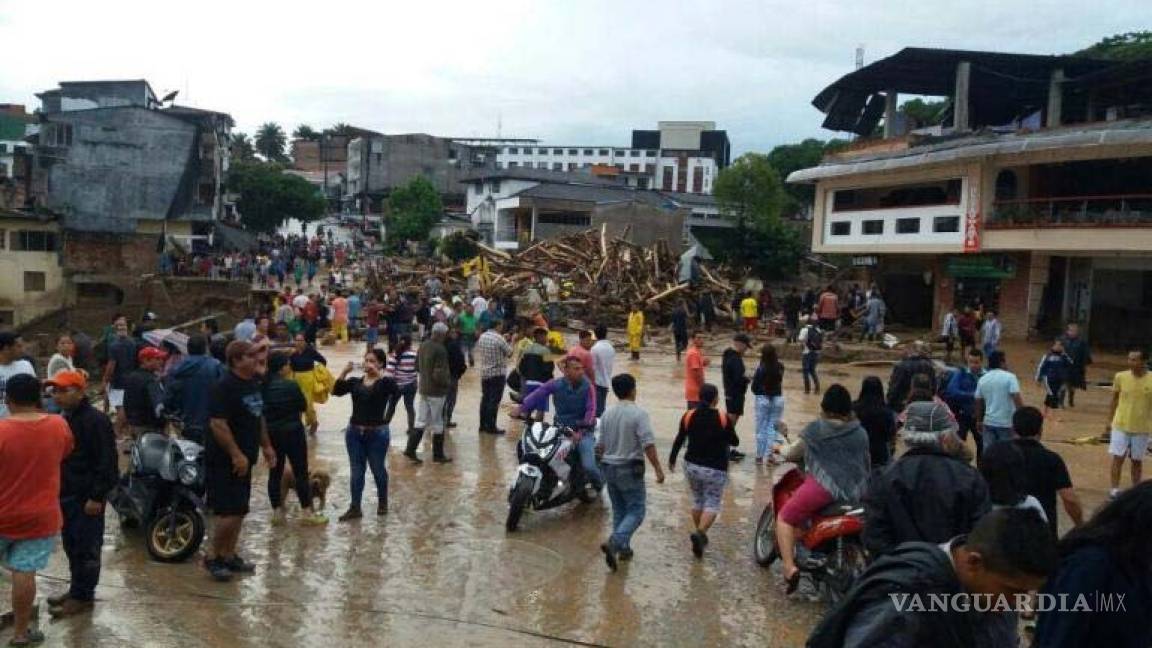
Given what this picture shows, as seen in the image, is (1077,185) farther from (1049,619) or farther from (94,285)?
(94,285)

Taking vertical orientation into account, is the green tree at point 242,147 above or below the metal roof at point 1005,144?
above

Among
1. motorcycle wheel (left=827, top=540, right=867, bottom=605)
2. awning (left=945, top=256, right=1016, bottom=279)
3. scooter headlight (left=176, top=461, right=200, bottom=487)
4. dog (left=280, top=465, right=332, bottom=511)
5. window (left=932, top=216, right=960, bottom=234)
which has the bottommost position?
dog (left=280, top=465, right=332, bottom=511)

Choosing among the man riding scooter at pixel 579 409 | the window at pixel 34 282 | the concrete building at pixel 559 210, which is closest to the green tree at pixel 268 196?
the concrete building at pixel 559 210

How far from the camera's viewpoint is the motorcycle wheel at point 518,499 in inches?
318

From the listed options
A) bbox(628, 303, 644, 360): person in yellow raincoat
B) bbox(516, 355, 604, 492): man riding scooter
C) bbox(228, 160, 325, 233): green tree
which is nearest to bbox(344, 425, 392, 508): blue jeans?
bbox(516, 355, 604, 492): man riding scooter

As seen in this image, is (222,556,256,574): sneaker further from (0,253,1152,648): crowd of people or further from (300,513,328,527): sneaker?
(300,513,328,527): sneaker

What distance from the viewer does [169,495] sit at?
714 centimetres

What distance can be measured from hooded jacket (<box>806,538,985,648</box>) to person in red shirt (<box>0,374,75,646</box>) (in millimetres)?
4613

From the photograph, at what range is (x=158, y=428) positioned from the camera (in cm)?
820

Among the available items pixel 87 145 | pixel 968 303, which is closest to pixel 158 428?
pixel 968 303

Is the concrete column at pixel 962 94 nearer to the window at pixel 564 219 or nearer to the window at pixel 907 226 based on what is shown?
the window at pixel 907 226

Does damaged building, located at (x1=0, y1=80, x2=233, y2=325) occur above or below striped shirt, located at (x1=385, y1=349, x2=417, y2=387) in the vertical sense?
above

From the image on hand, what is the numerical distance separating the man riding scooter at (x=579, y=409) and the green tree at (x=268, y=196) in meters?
54.7

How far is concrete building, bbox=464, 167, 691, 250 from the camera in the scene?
43.9m
